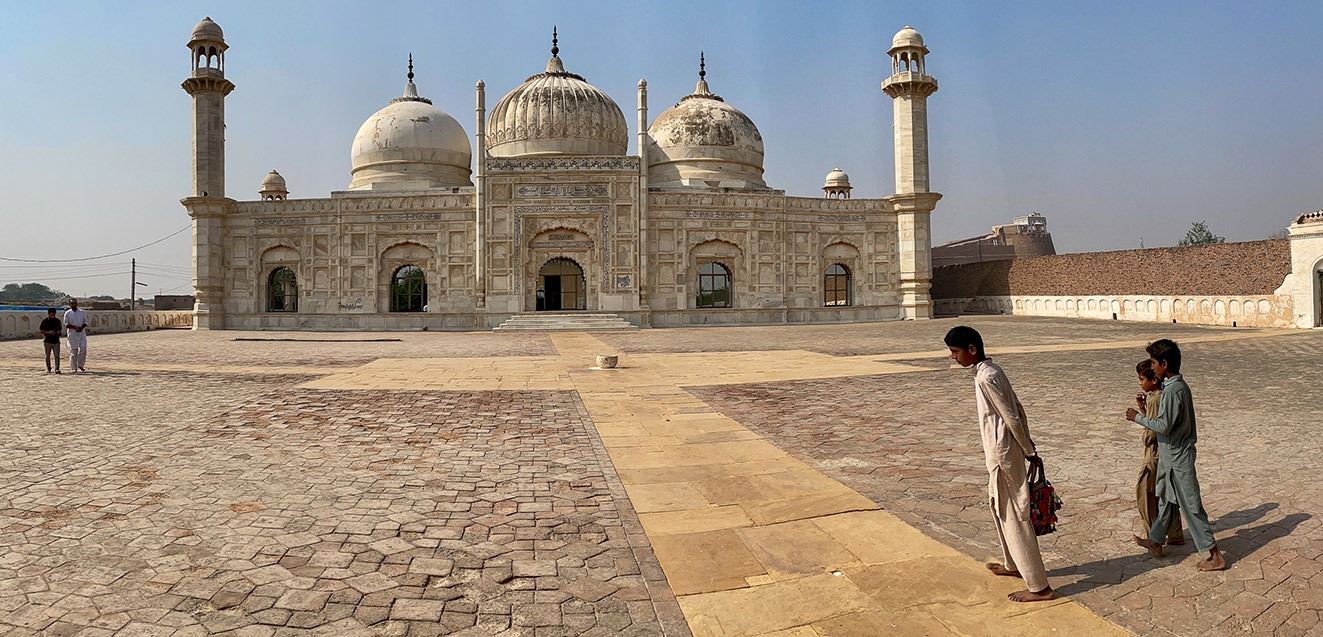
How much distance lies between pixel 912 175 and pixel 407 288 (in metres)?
22.2

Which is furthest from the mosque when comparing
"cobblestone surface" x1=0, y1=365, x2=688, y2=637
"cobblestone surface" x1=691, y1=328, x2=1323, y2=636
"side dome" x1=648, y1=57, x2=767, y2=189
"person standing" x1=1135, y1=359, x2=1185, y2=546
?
"person standing" x1=1135, y1=359, x2=1185, y2=546

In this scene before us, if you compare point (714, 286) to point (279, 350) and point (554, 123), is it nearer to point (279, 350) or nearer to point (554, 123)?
point (554, 123)

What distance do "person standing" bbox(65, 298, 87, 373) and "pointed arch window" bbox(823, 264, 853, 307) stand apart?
26.1m

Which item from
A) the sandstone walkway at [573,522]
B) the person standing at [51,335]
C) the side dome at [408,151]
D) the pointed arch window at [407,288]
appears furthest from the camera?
the side dome at [408,151]

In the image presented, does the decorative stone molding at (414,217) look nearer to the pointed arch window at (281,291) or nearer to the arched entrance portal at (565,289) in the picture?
the pointed arch window at (281,291)

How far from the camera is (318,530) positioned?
3996 mm

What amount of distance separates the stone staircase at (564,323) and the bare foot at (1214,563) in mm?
22950

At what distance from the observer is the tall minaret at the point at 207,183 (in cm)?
2830

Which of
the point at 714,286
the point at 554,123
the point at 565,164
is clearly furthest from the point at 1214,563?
the point at 554,123

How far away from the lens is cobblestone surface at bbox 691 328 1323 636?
A: 3.08 metres

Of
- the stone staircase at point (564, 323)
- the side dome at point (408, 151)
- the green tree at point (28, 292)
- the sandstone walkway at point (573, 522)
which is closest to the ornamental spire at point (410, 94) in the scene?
the side dome at point (408, 151)

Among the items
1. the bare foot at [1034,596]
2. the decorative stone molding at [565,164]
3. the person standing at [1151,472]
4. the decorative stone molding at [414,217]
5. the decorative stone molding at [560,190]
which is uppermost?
the decorative stone molding at [565,164]

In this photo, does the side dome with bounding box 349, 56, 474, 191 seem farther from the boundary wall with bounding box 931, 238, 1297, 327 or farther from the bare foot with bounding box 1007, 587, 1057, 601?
the bare foot with bounding box 1007, 587, 1057, 601

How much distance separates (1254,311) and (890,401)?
21.6m
